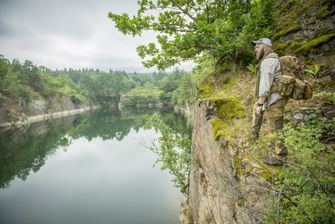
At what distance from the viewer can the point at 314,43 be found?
5848mm

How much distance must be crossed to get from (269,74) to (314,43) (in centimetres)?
331

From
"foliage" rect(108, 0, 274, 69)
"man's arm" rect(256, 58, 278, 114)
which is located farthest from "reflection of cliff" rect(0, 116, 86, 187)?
"man's arm" rect(256, 58, 278, 114)

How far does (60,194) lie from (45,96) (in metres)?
59.9

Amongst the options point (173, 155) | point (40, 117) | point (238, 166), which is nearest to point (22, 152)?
point (173, 155)

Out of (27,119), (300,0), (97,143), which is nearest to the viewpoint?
(300,0)

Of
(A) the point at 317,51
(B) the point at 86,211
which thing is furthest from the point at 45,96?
(A) the point at 317,51

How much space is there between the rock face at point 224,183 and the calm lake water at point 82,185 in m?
6.49

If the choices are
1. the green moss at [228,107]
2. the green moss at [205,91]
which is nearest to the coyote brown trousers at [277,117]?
the green moss at [228,107]

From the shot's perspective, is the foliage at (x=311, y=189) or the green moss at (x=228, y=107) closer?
the foliage at (x=311, y=189)

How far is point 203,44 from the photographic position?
7.08 meters

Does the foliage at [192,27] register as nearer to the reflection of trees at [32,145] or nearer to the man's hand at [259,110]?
the man's hand at [259,110]

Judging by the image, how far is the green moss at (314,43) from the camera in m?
5.64

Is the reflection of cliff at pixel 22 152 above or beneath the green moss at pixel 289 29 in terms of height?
beneath

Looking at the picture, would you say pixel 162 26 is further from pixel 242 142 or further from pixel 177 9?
pixel 242 142
